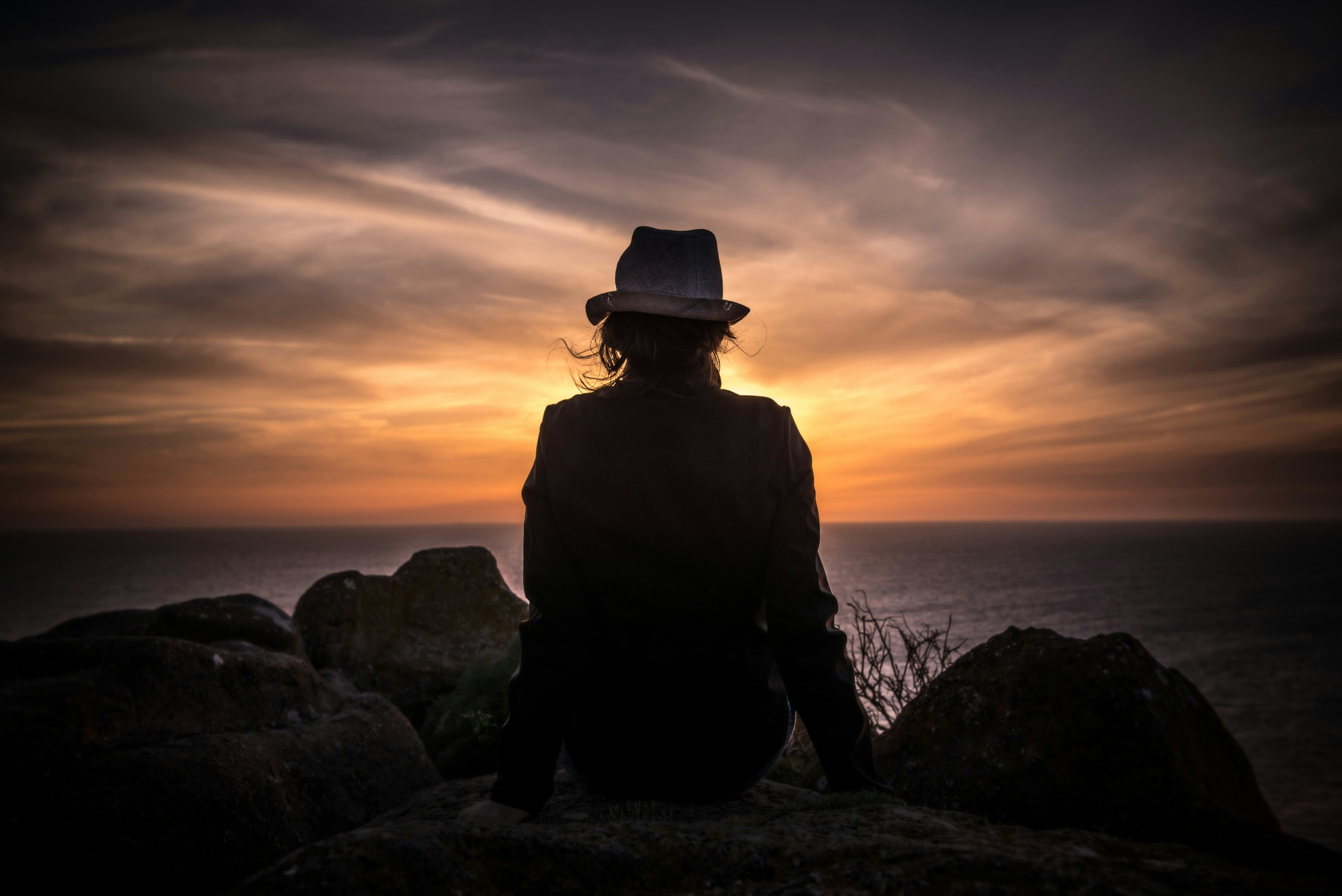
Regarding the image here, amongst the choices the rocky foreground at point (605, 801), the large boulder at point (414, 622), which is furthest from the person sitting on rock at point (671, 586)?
the large boulder at point (414, 622)

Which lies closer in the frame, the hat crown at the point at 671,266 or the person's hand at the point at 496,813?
the person's hand at the point at 496,813

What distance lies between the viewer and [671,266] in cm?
267

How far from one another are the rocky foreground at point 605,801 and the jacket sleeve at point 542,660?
0.55 feet

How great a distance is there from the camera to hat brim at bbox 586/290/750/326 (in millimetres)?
2572

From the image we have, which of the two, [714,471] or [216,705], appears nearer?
[714,471]

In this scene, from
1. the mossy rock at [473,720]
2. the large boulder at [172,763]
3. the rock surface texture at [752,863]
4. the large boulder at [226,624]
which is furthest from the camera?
the mossy rock at [473,720]

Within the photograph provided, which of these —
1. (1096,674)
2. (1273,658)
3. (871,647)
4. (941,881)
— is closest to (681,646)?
(941,881)

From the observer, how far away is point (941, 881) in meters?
1.51

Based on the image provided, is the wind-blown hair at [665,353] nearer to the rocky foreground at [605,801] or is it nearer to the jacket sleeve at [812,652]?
the jacket sleeve at [812,652]

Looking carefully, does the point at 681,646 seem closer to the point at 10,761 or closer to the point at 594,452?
the point at 594,452

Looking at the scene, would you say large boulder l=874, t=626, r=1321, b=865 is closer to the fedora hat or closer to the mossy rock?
the fedora hat

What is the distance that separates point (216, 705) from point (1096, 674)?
173 inches

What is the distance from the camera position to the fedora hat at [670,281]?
8.47 ft

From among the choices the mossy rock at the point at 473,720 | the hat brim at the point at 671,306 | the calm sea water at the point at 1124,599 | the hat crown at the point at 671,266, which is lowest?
the calm sea water at the point at 1124,599
